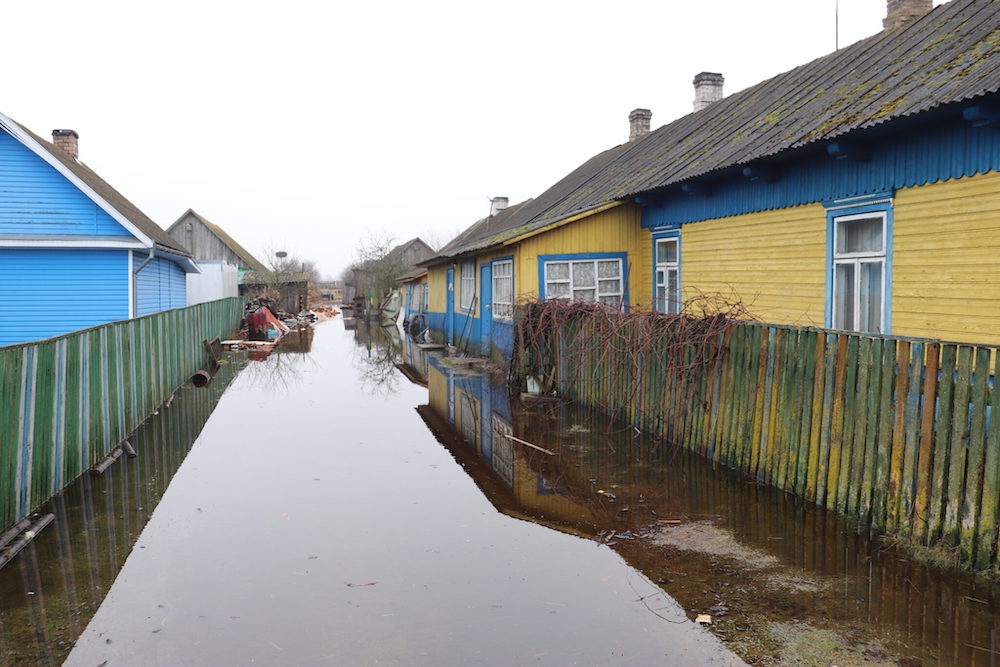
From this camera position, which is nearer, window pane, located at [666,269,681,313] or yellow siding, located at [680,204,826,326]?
yellow siding, located at [680,204,826,326]

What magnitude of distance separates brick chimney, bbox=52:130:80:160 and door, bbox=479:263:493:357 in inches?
547

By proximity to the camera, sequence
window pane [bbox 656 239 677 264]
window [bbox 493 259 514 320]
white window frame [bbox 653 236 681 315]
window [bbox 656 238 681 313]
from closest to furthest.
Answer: white window frame [bbox 653 236 681 315] → window [bbox 656 238 681 313] → window pane [bbox 656 239 677 264] → window [bbox 493 259 514 320]

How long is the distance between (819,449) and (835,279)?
4.12m

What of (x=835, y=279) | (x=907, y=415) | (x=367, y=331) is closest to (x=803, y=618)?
(x=907, y=415)

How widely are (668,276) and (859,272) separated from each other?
5585 millimetres

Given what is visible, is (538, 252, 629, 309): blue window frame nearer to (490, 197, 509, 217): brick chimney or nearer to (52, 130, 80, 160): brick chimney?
(52, 130, 80, 160): brick chimney

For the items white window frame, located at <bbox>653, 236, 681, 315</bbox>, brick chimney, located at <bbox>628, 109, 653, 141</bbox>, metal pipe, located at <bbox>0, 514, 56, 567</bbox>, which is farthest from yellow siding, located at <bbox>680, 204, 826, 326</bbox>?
brick chimney, located at <bbox>628, 109, 653, 141</bbox>

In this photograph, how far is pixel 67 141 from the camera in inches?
915

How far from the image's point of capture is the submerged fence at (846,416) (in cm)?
470

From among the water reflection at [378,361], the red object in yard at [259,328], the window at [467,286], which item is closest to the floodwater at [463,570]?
the water reflection at [378,361]

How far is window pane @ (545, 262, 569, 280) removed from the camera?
1570 centimetres

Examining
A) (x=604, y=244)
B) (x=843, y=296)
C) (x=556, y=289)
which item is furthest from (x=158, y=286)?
(x=843, y=296)

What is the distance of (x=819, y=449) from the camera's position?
618cm

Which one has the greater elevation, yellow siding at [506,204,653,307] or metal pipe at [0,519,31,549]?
yellow siding at [506,204,653,307]
